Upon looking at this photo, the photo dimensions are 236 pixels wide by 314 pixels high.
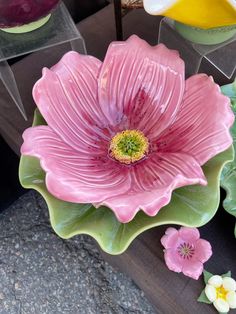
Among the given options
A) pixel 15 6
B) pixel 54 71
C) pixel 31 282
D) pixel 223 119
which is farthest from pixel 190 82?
pixel 31 282

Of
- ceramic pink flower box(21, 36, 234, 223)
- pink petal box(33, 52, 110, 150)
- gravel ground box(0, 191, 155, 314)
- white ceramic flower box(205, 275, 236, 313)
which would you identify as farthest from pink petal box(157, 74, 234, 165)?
gravel ground box(0, 191, 155, 314)

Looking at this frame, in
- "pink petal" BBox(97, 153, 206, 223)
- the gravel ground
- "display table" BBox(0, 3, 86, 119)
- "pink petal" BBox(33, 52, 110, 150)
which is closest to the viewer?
"pink petal" BBox(97, 153, 206, 223)

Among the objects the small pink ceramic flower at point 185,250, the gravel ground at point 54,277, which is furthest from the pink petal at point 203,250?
the gravel ground at point 54,277

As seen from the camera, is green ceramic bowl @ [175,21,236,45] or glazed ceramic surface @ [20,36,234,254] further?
green ceramic bowl @ [175,21,236,45]

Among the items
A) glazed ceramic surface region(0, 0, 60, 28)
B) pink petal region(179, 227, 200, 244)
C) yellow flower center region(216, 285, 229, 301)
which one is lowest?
yellow flower center region(216, 285, 229, 301)

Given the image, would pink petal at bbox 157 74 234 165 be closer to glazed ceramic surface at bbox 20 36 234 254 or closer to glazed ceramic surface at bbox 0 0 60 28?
glazed ceramic surface at bbox 20 36 234 254

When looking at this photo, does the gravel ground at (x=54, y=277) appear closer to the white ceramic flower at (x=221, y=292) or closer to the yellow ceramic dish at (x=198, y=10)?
the white ceramic flower at (x=221, y=292)
